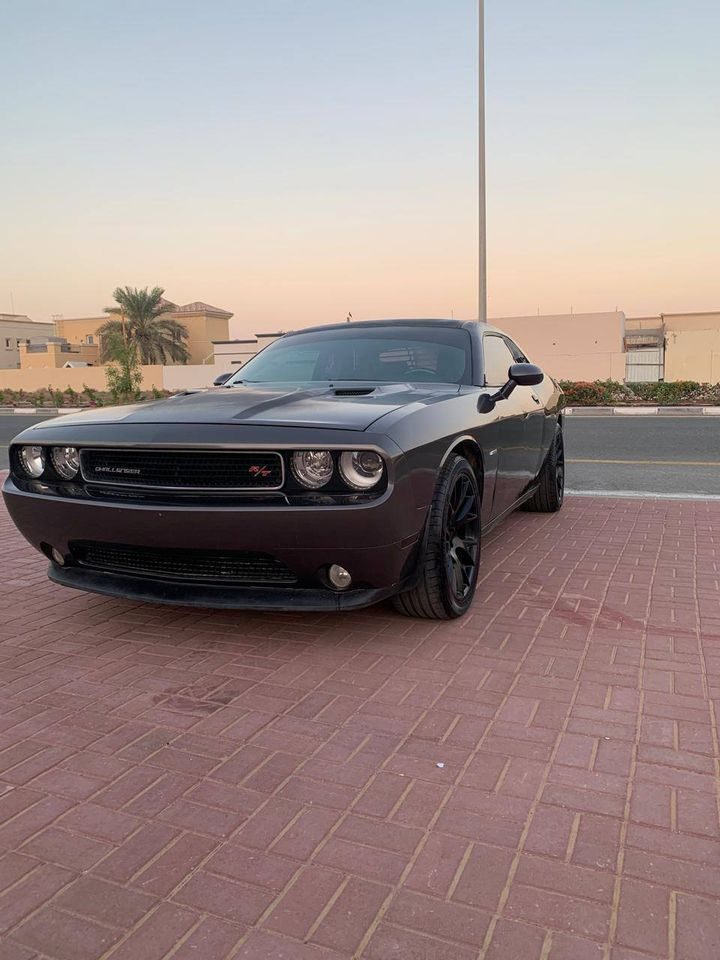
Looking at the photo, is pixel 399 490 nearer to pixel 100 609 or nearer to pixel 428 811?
pixel 428 811

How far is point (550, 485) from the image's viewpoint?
6.36m

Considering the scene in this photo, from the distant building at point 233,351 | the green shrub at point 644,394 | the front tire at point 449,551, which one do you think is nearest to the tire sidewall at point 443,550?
the front tire at point 449,551

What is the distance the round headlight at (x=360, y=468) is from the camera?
302cm

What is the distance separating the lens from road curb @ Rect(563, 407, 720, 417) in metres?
19.7

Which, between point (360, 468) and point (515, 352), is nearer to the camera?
point (360, 468)

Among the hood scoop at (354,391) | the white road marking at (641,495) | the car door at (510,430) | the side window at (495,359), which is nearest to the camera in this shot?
the hood scoop at (354,391)

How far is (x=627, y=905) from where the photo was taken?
1.76 metres

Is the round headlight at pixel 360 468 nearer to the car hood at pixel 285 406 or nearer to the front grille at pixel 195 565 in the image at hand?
the car hood at pixel 285 406

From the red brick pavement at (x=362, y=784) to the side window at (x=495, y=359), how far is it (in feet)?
4.88

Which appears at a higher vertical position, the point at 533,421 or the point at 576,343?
the point at 576,343

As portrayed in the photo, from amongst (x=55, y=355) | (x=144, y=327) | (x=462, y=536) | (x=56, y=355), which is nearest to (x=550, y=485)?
(x=462, y=536)

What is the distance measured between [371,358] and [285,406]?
49.3 inches

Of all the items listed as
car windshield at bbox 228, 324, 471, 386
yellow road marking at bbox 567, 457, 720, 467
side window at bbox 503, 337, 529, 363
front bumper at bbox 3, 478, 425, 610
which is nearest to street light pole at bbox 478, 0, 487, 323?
yellow road marking at bbox 567, 457, 720, 467

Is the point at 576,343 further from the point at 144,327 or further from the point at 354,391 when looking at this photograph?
the point at 354,391
